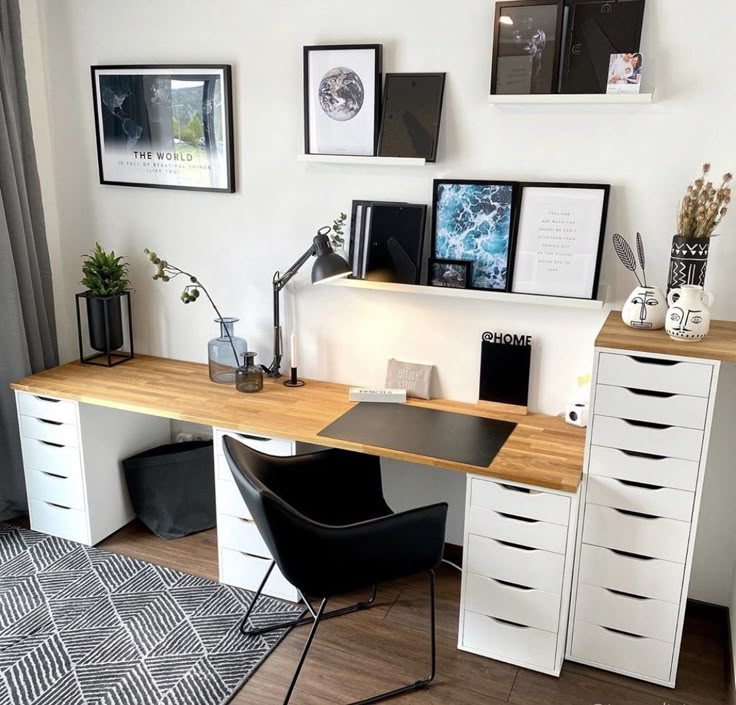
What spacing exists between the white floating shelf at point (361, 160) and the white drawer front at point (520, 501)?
42.4 inches

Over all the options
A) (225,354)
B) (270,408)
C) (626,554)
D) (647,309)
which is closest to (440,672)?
(626,554)

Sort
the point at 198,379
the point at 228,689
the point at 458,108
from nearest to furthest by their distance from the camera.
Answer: the point at 228,689 → the point at 458,108 → the point at 198,379

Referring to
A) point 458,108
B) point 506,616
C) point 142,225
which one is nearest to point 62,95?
point 142,225

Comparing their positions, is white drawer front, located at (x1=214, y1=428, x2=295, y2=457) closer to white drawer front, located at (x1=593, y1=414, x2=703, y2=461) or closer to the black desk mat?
the black desk mat

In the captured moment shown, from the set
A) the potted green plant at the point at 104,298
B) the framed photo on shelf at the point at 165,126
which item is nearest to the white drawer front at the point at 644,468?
A: the framed photo on shelf at the point at 165,126

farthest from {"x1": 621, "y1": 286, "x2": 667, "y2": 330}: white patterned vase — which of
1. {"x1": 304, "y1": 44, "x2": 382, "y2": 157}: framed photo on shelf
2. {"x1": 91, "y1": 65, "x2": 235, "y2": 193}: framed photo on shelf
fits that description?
{"x1": 91, "y1": 65, "x2": 235, "y2": 193}: framed photo on shelf

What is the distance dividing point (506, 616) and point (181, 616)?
111 centimetres

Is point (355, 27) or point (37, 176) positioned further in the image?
point (37, 176)

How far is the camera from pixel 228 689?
7.47 ft

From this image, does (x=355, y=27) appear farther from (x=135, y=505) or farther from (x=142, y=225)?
(x=135, y=505)

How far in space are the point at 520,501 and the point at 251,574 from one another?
3.47 ft

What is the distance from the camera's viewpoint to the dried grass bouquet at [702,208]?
2170mm

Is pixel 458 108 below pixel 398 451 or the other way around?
the other way around

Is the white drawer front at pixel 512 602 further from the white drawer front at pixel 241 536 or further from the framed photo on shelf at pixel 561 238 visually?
the framed photo on shelf at pixel 561 238
